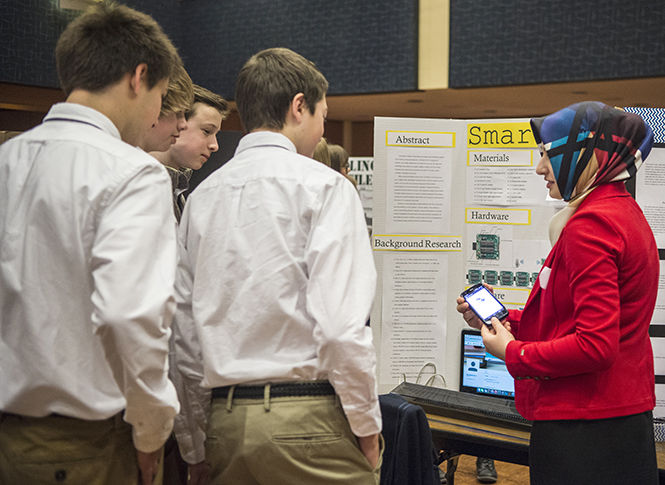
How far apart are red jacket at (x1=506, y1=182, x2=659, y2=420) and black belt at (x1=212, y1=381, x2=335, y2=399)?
536 millimetres

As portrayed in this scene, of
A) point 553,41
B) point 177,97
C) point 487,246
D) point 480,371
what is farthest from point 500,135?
point 553,41

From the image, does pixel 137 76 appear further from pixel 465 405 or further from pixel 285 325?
pixel 465 405

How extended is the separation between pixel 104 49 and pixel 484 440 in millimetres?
1878

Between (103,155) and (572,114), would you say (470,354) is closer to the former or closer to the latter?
(572,114)

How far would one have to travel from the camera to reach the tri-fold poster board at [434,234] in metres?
3.07

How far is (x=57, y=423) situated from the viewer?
118cm

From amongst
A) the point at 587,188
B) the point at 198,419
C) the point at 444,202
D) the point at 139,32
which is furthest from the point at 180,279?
the point at 444,202

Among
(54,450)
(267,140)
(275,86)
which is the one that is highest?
(275,86)

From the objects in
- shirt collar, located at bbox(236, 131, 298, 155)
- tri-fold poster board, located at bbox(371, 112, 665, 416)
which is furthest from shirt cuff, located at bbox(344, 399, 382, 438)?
tri-fold poster board, located at bbox(371, 112, 665, 416)

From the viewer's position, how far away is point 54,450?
1172mm

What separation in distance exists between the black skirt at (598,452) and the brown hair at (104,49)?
125 cm

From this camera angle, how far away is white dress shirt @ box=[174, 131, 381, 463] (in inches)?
52.7

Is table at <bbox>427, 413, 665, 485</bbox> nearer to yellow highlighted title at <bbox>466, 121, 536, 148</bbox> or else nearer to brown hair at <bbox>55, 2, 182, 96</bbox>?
yellow highlighted title at <bbox>466, 121, 536, 148</bbox>

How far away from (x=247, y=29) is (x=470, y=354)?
4.59 metres
